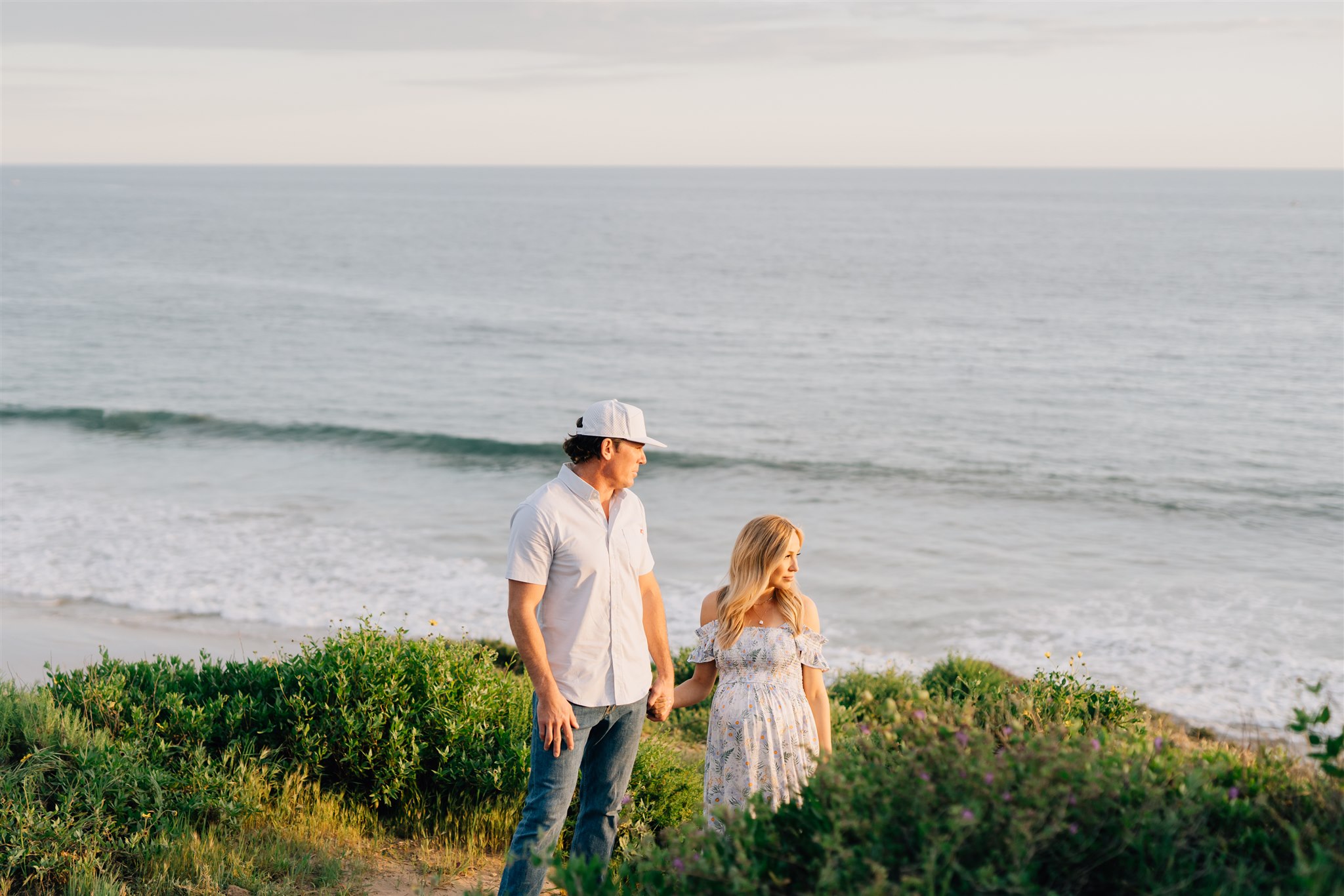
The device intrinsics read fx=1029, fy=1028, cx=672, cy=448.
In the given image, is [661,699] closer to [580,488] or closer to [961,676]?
[580,488]

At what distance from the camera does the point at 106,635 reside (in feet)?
43.2

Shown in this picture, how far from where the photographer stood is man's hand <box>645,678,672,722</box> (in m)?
5.09

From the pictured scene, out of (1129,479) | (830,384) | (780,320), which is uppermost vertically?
(780,320)

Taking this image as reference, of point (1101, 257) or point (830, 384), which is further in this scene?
point (1101, 257)

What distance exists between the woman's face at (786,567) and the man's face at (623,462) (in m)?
0.82

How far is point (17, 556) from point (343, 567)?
5074mm

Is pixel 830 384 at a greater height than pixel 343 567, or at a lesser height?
greater

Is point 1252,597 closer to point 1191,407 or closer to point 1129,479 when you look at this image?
point 1129,479

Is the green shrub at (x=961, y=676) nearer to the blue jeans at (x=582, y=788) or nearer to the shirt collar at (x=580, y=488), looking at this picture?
the blue jeans at (x=582, y=788)

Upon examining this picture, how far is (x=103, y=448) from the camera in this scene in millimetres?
25250

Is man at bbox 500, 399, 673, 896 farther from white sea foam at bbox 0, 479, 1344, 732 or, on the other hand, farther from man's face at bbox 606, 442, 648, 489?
white sea foam at bbox 0, 479, 1344, 732

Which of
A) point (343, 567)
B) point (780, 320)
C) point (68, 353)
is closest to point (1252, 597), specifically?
point (343, 567)

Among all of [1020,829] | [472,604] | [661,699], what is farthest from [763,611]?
[472,604]

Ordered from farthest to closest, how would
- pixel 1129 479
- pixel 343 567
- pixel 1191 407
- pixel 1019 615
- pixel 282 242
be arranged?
pixel 282 242 < pixel 1191 407 < pixel 1129 479 < pixel 343 567 < pixel 1019 615
